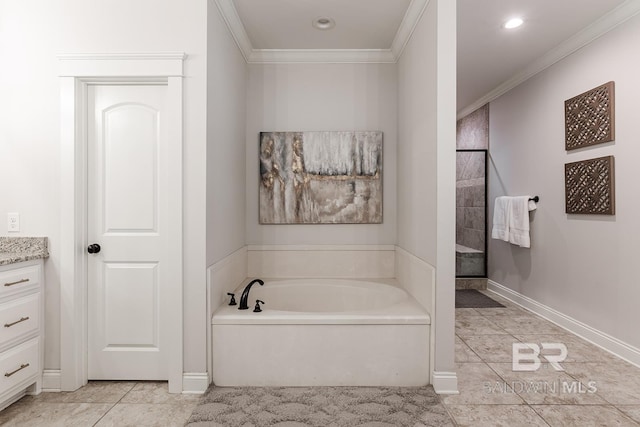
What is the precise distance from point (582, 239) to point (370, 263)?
1.81m

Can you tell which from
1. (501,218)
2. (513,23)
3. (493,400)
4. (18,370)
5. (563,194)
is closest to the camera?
(18,370)

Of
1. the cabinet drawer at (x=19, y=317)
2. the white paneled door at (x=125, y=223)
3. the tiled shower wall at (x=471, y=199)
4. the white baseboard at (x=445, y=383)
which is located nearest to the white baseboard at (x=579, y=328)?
the tiled shower wall at (x=471, y=199)

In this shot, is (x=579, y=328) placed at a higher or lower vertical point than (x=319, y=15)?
lower

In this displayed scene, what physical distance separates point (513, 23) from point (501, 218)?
7.00ft

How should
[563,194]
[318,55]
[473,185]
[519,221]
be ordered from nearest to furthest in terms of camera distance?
[318,55], [563,194], [519,221], [473,185]

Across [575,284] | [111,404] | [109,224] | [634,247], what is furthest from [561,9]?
[111,404]

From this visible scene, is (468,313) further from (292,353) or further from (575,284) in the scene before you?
(292,353)

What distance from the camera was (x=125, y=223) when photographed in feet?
7.43

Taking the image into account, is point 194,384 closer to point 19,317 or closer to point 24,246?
point 19,317

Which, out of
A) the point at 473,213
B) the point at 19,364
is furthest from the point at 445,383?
the point at 473,213

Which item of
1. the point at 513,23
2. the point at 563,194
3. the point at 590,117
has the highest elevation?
the point at 513,23

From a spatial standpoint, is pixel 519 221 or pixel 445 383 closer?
pixel 445 383

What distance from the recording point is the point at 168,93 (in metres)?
2.17

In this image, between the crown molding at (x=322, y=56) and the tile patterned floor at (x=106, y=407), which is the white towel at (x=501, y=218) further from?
the tile patterned floor at (x=106, y=407)
